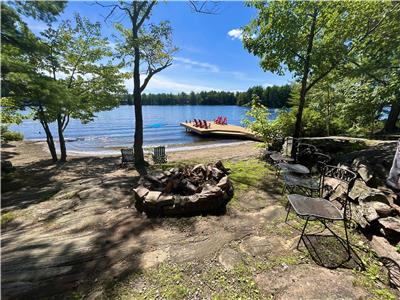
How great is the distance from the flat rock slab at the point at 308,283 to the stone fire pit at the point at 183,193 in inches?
58.8

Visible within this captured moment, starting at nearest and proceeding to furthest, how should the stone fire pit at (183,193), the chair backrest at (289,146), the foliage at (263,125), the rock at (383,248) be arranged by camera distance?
the rock at (383,248) → the stone fire pit at (183,193) → the chair backrest at (289,146) → the foliage at (263,125)

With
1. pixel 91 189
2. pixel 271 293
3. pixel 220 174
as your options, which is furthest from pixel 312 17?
pixel 91 189

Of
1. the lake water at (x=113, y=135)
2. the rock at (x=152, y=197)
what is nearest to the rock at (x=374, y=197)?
the rock at (x=152, y=197)

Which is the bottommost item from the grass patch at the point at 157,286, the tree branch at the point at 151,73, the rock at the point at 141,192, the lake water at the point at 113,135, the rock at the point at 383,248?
the lake water at the point at 113,135

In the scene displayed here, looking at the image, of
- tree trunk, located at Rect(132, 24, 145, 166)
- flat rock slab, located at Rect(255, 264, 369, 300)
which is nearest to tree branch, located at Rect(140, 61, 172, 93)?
tree trunk, located at Rect(132, 24, 145, 166)

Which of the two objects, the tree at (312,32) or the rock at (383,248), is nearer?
the rock at (383,248)

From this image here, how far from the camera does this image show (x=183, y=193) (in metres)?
4.02

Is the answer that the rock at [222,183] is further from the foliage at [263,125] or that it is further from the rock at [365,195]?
the foliage at [263,125]

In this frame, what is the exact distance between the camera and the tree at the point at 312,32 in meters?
5.14

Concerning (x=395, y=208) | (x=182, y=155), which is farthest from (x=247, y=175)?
(x=182, y=155)

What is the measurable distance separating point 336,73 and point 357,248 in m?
5.50

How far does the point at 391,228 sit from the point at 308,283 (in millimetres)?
1288

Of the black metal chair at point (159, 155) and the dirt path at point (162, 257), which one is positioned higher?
the dirt path at point (162, 257)

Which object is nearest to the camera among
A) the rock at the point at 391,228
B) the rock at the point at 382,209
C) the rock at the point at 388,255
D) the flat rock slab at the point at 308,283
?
the flat rock slab at the point at 308,283
